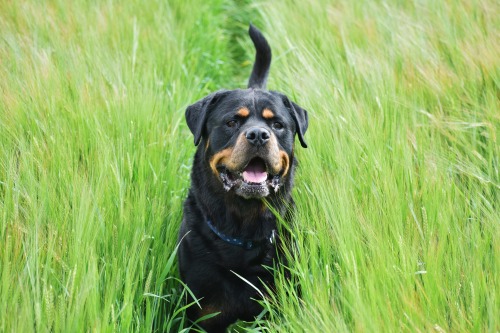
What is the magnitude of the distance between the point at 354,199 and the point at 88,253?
115 cm

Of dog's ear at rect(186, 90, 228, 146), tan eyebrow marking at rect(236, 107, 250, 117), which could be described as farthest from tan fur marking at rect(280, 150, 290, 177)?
dog's ear at rect(186, 90, 228, 146)

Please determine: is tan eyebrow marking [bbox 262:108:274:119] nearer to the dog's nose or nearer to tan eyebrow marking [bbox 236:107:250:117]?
tan eyebrow marking [bbox 236:107:250:117]

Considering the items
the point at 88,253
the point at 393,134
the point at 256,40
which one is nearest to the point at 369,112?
the point at 393,134

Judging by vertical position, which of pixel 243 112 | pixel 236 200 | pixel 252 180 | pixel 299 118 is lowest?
pixel 236 200

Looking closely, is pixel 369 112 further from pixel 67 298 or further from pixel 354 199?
pixel 67 298

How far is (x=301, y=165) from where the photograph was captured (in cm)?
349

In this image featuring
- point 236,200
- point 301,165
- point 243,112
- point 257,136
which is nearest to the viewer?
point 257,136

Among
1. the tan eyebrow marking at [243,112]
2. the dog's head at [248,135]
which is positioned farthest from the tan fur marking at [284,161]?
the tan eyebrow marking at [243,112]

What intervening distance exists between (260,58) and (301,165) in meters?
0.99

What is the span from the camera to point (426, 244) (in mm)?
2553

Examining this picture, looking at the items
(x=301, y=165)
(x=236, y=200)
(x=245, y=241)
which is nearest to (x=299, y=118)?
(x=301, y=165)

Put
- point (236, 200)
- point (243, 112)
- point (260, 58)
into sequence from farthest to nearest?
point (260, 58)
point (243, 112)
point (236, 200)

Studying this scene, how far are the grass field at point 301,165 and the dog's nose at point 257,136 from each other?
0.35 m

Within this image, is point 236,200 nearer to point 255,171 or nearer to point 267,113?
point 255,171
